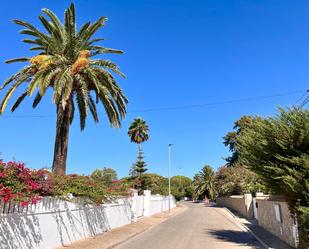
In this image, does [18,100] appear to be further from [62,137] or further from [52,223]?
[52,223]

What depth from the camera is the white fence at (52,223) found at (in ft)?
36.2

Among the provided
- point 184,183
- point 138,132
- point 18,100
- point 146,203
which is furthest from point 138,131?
point 184,183

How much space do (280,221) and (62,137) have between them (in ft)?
39.4

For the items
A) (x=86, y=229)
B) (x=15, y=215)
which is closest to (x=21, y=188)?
(x=15, y=215)

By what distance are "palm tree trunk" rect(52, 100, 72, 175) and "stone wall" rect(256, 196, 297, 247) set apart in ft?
37.1

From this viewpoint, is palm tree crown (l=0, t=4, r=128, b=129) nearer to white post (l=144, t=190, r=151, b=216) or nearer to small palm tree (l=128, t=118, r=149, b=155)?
white post (l=144, t=190, r=151, b=216)

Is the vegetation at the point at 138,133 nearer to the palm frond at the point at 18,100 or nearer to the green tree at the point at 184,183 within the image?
the palm frond at the point at 18,100

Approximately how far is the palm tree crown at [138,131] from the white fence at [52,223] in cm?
4379

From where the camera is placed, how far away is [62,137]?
20.4 m

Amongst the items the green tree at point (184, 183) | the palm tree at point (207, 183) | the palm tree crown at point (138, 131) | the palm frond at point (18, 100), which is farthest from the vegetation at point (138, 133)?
the green tree at point (184, 183)

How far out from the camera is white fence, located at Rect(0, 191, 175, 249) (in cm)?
1103

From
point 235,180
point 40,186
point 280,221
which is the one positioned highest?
point 235,180

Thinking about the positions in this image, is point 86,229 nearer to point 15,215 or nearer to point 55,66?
point 15,215

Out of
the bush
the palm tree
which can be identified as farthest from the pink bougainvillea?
the palm tree
